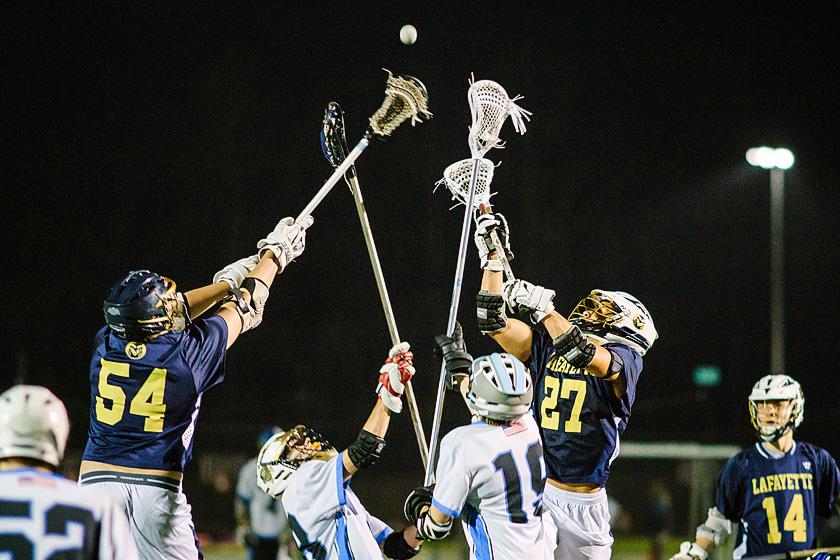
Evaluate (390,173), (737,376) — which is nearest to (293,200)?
(390,173)

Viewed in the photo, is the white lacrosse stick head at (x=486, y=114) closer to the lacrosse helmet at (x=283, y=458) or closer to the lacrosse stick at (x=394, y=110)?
the lacrosse stick at (x=394, y=110)

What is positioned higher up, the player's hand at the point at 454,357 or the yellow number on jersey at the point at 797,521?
the player's hand at the point at 454,357

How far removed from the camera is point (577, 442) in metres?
5.50

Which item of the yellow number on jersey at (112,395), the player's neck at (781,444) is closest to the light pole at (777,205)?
the player's neck at (781,444)

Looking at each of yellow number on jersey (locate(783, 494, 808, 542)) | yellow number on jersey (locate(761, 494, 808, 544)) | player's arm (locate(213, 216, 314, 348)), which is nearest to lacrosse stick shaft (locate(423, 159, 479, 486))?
player's arm (locate(213, 216, 314, 348))

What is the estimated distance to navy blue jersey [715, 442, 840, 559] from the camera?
→ 640 centimetres

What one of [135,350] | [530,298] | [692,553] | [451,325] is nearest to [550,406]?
[530,298]

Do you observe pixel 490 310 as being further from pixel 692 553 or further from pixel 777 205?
pixel 777 205

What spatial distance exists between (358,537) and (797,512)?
3.45 meters

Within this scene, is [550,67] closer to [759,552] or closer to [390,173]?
[390,173]

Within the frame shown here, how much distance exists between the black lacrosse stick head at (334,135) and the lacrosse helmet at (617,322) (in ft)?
6.02

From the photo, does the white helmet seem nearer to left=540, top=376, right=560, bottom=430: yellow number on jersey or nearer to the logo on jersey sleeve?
the logo on jersey sleeve

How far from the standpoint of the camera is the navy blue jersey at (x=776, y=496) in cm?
640

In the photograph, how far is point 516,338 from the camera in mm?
5793
